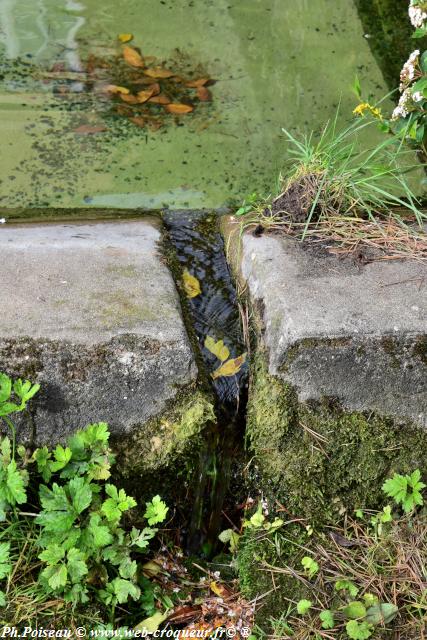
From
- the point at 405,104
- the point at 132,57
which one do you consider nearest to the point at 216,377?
the point at 405,104

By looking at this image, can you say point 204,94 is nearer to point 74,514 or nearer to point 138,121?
point 138,121

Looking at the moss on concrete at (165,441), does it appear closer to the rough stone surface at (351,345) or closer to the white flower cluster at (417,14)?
the rough stone surface at (351,345)

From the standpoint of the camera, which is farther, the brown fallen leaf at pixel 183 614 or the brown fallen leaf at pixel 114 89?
the brown fallen leaf at pixel 114 89

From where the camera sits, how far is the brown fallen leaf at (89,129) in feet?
9.31

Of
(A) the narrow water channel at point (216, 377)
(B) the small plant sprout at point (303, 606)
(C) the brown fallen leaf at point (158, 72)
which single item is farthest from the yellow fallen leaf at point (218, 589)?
(C) the brown fallen leaf at point (158, 72)

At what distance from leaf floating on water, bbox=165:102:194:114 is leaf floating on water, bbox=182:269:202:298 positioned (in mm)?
1050

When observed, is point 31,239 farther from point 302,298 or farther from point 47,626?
point 47,626

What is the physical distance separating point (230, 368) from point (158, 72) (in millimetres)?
1748

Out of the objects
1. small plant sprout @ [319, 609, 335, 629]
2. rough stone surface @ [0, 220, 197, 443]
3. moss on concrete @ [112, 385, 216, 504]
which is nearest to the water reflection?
rough stone surface @ [0, 220, 197, 443]

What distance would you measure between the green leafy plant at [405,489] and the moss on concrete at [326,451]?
4 centimetres

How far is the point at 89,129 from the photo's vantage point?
9.36 feet

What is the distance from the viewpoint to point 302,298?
1.92 metres

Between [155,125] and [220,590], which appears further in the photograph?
[155,125]

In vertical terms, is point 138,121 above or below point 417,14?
below
